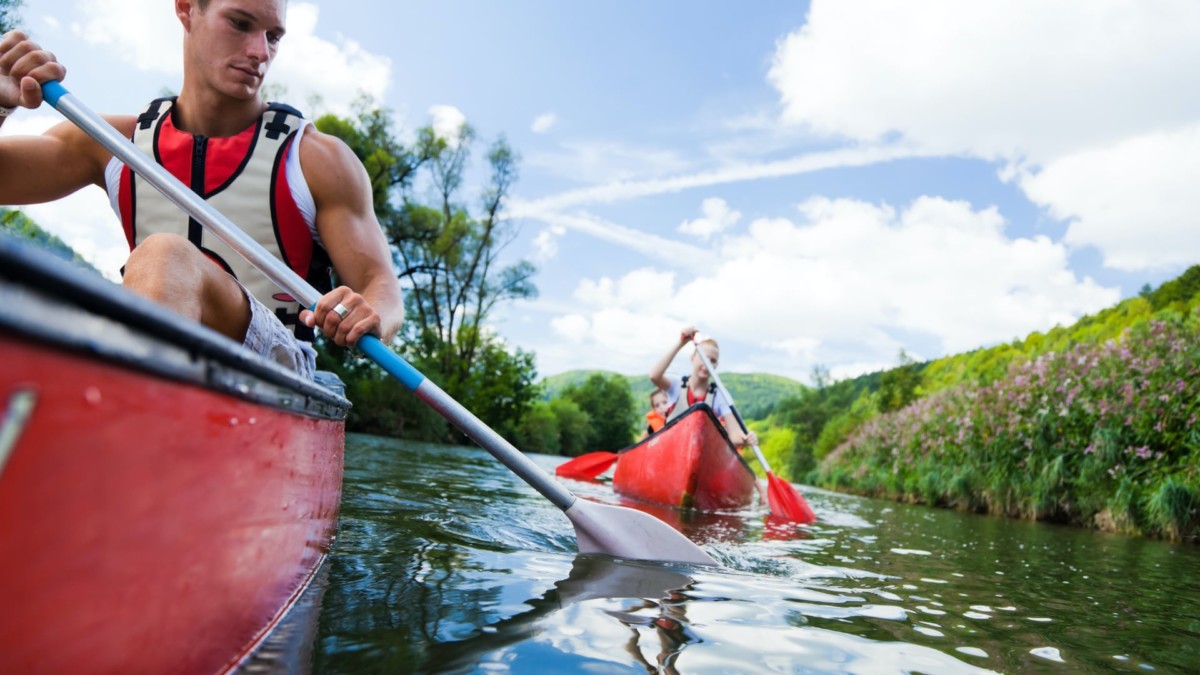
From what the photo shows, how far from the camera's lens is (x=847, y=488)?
1491 cm

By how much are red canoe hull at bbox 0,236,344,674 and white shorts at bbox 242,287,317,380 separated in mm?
607

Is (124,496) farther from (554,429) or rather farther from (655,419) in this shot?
(554,429)

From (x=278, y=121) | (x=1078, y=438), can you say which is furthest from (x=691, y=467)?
(x=1078, y=438)

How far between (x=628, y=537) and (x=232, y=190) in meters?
1.87

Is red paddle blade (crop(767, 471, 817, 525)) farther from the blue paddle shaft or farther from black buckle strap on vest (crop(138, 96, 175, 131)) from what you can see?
black buckle strap on vest (crop(138, 96, 175, 131))

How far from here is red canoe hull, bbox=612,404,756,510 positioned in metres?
5.96

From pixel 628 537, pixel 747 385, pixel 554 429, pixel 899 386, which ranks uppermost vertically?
pixel 747 385

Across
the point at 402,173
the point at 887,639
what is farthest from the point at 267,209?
the point at 402,173

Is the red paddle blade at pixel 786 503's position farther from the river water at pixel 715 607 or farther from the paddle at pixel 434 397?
the paddle at pixel 434 397

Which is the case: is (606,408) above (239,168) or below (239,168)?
above

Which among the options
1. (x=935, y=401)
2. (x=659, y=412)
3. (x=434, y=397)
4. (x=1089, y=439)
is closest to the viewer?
(x=434, y=397)

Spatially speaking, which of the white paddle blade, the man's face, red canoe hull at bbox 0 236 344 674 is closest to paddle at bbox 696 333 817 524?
the white paddle blade

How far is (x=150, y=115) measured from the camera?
226 cm

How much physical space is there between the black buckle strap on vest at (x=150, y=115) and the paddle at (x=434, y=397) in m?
0.16
